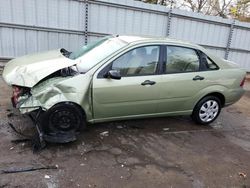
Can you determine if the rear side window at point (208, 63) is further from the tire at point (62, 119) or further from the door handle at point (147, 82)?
the tire at point (62, 119)

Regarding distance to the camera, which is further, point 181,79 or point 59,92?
point 181,79

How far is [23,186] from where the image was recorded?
3039mm

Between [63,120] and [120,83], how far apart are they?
1050 millimetres

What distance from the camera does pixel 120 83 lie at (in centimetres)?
419

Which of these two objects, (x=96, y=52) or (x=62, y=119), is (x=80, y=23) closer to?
(x=96, y=52)

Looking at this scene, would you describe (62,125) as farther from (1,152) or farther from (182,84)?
(182,84)

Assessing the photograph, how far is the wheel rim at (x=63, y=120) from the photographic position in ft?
12.8

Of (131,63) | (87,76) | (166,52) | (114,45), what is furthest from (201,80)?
(87,76)

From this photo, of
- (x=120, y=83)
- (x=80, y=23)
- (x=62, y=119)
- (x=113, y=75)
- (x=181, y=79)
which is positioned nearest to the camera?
(x=62, y=119)

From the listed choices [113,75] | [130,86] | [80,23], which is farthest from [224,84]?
[80,23]

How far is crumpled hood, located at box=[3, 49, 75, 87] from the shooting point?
3.89 meters

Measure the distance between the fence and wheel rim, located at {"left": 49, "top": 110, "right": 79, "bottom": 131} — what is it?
13.8 ft

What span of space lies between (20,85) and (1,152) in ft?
3.21

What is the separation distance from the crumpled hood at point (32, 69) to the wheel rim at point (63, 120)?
57 centimetres
